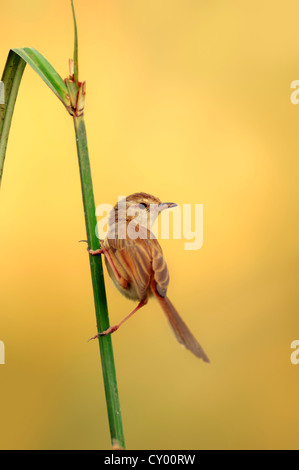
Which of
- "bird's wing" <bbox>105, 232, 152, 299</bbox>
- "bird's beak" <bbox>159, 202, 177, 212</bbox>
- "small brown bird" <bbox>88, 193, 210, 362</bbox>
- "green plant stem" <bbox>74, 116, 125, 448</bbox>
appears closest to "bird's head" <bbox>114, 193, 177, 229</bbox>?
"bird's beak" <bbox>159, 202, 177, 212</bbox>

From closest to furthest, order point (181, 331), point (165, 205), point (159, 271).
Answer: point (181, 331)
point (159, 271)
point (165, 205)

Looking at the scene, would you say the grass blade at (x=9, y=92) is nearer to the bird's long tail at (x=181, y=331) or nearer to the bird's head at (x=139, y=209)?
the bird's long tail at (x=181, y=331)

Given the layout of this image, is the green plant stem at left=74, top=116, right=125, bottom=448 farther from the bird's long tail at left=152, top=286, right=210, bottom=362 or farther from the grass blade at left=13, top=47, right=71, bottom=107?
the bird's long tail at left=152, top=286, right=210, bottom=362

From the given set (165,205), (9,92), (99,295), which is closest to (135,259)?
(165,205)

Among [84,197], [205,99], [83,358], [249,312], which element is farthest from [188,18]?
[84,197]

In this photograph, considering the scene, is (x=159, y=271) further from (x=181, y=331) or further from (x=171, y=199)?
(x=171, y=199)
